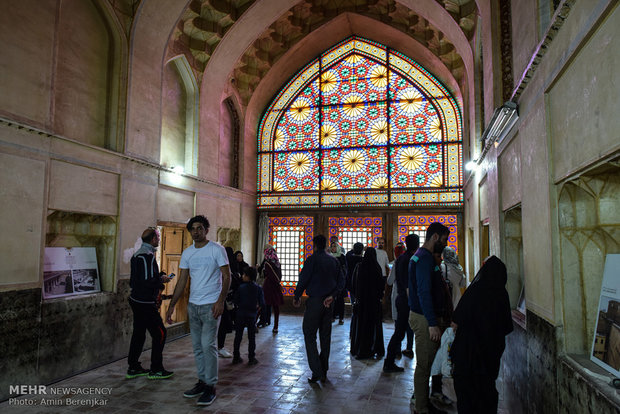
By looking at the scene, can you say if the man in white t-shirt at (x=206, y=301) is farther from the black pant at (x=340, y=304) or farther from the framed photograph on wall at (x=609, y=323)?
the black pant at (x=340, y=304)

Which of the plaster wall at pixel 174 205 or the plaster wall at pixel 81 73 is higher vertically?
the plaster wall at pixel 81 73

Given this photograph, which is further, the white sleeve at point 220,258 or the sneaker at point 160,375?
the sneaker at point 160,375

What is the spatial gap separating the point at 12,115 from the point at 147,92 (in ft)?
8.46

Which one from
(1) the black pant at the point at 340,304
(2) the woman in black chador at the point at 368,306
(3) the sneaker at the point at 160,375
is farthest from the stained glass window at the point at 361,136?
(3) the sneaker at the point at 160,375

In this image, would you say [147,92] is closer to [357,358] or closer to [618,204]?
[357,358]

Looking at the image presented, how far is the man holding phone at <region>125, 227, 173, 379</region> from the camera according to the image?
4.93 m

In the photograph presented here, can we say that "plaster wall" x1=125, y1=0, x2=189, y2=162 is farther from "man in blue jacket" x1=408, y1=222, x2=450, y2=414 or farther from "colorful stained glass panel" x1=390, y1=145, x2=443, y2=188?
"colorful stained glass panel" x1=390, y1=145, x2=443, y2=188

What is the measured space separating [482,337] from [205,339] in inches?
103

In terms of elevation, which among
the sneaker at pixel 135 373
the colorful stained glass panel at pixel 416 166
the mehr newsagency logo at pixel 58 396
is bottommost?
the mehr newsagency logo at pixel 58 396

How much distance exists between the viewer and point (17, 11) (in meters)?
4.93

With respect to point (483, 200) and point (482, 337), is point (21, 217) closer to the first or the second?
point (482, 337)

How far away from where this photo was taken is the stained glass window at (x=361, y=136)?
10.2 m

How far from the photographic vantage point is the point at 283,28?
34.3ft

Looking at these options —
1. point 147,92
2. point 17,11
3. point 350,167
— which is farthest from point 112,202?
point 350,167
